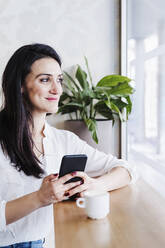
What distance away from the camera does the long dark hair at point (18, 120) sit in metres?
1.07

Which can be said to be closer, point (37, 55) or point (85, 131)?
point (37, 55)

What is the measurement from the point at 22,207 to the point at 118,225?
323 mm

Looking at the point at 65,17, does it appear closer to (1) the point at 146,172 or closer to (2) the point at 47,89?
(2) the point at 47,89

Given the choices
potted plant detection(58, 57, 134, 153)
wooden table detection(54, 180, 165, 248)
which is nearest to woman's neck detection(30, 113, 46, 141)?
wooden table detection(54, 180, 165, 248)

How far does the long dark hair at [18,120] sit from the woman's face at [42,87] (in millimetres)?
26

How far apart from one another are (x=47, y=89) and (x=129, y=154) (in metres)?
1.05

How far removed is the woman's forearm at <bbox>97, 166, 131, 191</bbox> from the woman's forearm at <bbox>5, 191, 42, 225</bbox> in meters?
0.38

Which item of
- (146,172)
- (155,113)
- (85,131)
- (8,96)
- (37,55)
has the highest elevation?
(37,55)

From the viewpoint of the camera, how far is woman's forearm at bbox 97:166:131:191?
120 centimetres

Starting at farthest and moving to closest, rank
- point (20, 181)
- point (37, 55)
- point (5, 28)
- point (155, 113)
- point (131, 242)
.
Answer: point (5, 28), point (155, 113), point (37, 55), point (20, 181), point (131, 242)

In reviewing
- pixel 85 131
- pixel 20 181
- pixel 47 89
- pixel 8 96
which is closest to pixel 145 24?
pixel 85 131

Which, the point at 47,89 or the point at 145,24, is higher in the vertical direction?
the point at 145,24

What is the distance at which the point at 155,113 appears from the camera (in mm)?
1562

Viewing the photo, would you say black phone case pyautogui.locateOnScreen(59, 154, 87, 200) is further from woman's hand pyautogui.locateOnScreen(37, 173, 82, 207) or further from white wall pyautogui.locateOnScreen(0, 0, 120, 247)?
white wall pyautogui.locateOnScreen(0, 0, 120, 247)
